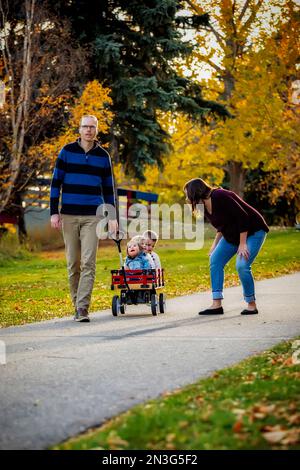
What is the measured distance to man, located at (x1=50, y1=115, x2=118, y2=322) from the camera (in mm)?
10406

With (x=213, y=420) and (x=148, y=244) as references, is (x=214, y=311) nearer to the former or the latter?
(x=148, y=244)

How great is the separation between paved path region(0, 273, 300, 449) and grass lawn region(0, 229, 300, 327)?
1.90 m

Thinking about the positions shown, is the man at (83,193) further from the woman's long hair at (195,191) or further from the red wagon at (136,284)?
the woman's long hair at (195,191)

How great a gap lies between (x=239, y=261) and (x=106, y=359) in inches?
137

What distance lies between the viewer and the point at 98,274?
72.2ft

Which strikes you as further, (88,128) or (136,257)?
(136,257)

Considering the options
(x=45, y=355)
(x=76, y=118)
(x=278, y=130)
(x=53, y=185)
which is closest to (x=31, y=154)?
(x=76, y=118)

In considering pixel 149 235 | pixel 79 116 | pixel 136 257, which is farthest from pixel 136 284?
pixel 79 116

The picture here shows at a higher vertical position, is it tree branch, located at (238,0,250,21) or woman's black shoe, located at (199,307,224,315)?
tree branch, located at (238,0,250,21)

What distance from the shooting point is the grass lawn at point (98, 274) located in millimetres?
13789

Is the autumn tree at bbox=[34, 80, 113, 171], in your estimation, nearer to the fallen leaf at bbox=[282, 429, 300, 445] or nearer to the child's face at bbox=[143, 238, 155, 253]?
the child's face at bbox=[143, 238, 155, 253]

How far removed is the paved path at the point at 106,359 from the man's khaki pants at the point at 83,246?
0.42m

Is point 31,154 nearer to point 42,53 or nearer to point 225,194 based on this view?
point 42,53

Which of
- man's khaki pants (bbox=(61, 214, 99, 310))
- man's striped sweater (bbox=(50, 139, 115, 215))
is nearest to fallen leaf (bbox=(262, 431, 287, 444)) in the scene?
man's khaki pants (bbox=(61, 214, 99, 310))
